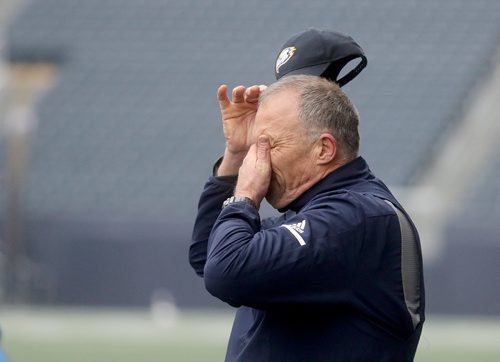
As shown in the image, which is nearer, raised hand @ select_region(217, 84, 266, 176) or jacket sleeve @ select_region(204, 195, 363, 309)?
jacket sleeve @ select_region(204, 195, 363, 309)

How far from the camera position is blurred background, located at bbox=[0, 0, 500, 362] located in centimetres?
1223

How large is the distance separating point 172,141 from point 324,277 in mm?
12206

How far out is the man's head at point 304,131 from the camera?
94.7 inches

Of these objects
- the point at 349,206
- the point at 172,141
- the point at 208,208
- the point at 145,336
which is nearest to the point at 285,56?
the point at 208,208

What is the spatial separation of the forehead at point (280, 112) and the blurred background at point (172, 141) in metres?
7.63

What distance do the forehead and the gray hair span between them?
10 millimetres

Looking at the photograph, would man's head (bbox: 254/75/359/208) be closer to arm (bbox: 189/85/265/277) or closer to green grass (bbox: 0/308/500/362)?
arm (bbox: 189/85/265/277)

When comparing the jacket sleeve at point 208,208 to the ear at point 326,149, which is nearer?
the ear at point 326,149

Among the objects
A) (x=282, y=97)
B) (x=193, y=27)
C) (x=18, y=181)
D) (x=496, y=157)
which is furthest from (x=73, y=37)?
(x=282, y=97)

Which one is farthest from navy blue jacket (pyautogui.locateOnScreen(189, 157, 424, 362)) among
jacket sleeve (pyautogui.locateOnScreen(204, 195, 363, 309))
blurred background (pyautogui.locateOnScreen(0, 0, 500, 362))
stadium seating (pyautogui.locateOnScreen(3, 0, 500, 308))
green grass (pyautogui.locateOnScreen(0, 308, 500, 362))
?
stadium seating (pyautogui.locateOnScreen(3, 0, 500, 308))

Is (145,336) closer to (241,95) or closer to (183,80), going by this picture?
(183,80)

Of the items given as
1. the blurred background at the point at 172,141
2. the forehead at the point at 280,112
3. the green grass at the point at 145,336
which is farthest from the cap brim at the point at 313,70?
the blurred background at the point at 172,141

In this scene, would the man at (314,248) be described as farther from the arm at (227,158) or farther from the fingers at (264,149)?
the arm at (227,158)

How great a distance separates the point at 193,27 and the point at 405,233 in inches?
531
